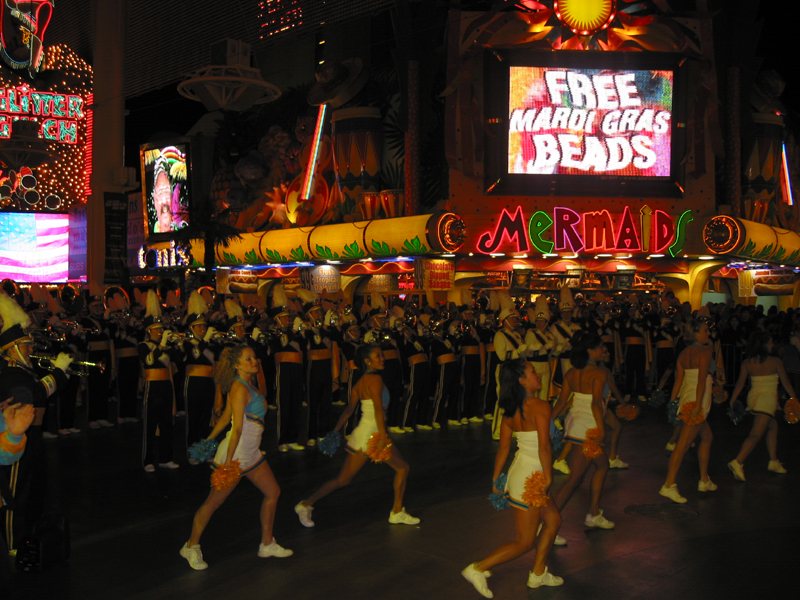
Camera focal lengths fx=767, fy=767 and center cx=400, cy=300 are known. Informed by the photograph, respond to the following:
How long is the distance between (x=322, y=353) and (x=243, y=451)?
528 centimetres

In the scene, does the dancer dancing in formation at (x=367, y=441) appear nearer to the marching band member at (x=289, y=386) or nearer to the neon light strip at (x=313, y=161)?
the marching band member at (x=289, y=386)

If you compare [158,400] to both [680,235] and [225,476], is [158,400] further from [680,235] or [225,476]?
[680,235]

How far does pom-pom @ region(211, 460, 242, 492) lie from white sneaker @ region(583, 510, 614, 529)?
316cm

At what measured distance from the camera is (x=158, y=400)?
9.27 meters

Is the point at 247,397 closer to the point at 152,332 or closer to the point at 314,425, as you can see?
the point at 152,332

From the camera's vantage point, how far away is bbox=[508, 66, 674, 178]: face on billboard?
68.1 feet

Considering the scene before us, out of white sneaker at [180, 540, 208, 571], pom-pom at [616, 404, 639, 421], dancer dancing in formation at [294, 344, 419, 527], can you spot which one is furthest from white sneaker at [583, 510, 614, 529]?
white sneaker at [180, 540, 208, 571]

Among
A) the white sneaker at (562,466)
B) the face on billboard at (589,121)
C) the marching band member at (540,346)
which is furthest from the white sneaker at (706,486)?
the face on billboard at (589,121)

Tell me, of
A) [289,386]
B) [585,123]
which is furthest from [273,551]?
[585,123]

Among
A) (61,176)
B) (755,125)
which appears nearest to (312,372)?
(755,125)

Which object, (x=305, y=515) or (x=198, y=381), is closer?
(x=305, y=515)

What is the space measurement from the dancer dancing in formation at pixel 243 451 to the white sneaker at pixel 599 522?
266 centimetres

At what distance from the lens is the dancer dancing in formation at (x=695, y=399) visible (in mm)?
7633

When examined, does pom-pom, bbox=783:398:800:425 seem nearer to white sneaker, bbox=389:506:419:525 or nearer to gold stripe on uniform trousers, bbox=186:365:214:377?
white sneaker, bbox=389:506:419:525
